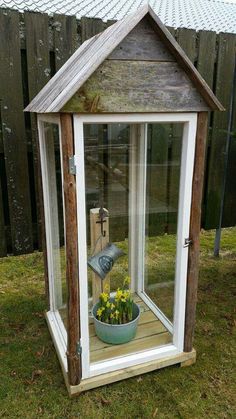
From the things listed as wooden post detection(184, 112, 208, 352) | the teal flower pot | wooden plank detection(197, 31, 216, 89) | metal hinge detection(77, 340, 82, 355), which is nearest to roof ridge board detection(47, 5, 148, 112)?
wooden post detection(184, 112, 208, 352)

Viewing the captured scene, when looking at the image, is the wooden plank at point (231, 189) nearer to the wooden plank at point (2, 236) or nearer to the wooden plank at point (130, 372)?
the wooden plank at point (130, 372)

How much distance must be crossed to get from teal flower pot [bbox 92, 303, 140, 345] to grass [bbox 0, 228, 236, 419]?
272mm

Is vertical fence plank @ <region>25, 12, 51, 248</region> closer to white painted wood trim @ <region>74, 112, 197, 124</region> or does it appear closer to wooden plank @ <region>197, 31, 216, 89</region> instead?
white painted wood trim @ <region>74, 112, 197, 124</region>

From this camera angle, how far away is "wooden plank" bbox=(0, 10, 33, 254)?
2953mm

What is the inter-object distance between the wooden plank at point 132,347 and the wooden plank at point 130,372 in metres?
0.10

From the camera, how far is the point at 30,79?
3123mm

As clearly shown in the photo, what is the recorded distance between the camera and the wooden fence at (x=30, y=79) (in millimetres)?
3008

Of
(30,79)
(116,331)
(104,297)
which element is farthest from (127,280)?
(30,79)

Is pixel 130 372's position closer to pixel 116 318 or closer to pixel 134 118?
pixel 116 318

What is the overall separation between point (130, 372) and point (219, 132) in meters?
2.85

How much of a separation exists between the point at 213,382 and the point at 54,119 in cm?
201

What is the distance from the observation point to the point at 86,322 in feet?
6.61

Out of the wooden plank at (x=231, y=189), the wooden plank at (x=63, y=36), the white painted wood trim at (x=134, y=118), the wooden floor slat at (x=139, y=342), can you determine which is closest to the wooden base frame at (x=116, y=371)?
the wooden floor slat at (x=139, y=342)

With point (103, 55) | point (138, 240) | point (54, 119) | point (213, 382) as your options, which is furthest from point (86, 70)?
point (213, 382)
